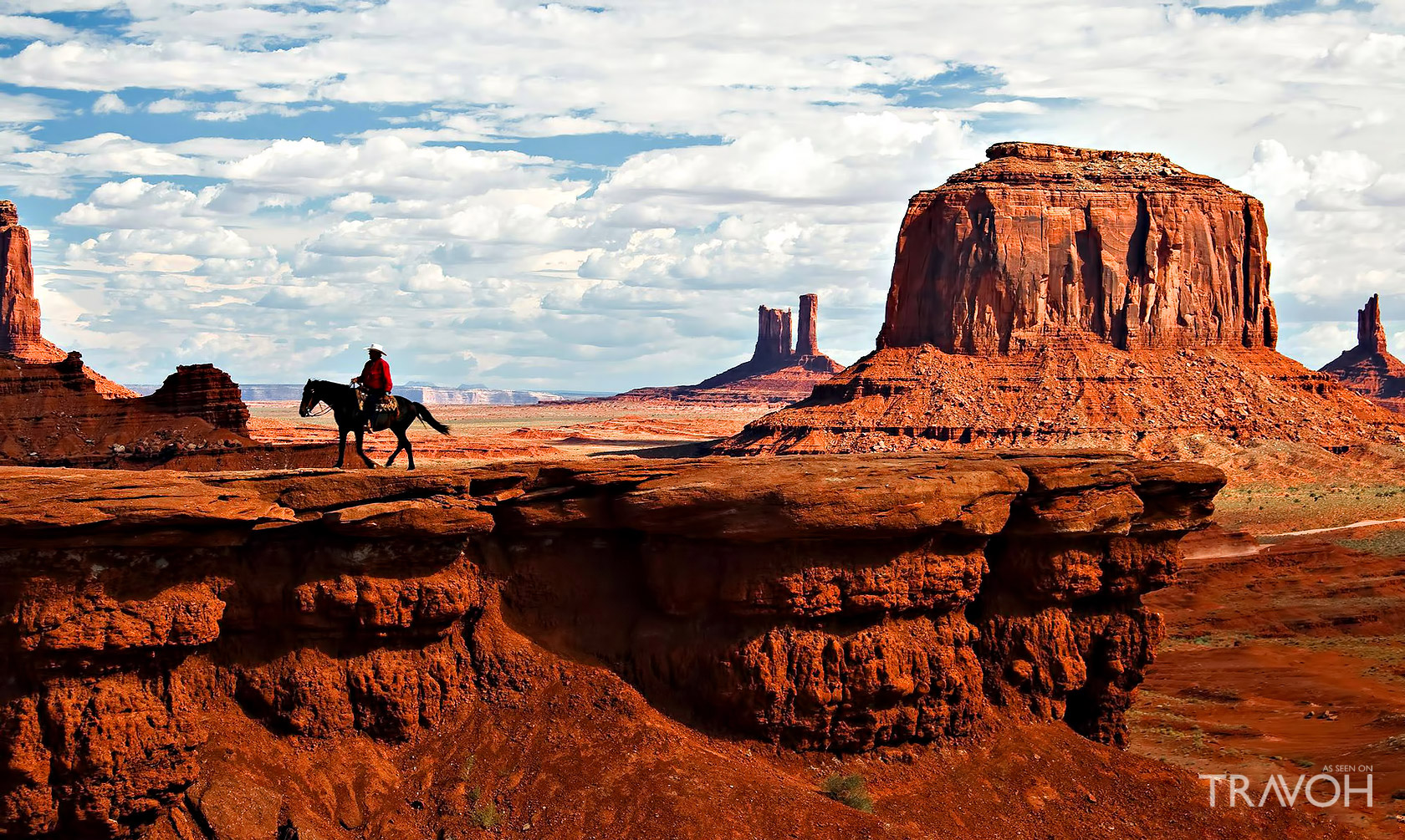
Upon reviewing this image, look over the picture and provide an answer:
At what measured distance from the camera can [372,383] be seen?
72.0 feet

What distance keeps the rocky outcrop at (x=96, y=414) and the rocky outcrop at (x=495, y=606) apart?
12.6 metres

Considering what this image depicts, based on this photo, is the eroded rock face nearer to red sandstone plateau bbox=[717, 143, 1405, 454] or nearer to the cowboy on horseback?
red sandstone plateau bbox=[717, 143, 1405, 454]

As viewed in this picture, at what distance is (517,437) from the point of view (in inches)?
5659

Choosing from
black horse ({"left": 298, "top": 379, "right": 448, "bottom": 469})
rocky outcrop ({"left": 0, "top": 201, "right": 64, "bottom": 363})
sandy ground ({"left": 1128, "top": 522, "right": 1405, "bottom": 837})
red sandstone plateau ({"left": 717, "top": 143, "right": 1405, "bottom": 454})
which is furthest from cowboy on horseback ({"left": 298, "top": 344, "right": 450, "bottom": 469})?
rocky outcrop ({"left": 0, "top": 201, "right": 64, "bottom": 363})

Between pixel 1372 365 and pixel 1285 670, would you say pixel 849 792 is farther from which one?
pixel 1372 365

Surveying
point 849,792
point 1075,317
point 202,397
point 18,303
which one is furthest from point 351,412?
point 18,303

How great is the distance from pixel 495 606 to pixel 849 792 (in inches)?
214

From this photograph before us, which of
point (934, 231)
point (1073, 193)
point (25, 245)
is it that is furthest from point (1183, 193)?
point (25, 245)

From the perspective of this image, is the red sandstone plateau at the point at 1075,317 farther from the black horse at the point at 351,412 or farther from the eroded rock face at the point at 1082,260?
the black horse at the point at 351,412

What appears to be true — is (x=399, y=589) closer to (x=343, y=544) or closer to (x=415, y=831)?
(x=343, y=544)

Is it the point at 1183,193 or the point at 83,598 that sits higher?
the point at 1183,193

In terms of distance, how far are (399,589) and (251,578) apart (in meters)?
1.83

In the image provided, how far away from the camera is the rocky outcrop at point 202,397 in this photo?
3203 cm

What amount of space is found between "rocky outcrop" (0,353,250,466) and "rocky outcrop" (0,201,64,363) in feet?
313
